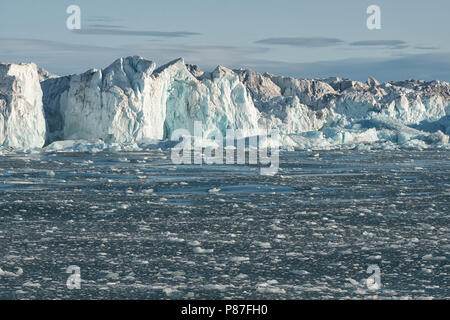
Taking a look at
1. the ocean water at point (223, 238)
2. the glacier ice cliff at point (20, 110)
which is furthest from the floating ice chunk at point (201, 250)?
the glacier ice cliff at point (20, 110)

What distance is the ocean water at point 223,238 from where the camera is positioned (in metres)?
6.51

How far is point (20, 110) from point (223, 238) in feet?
79.4

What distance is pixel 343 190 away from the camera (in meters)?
15.4

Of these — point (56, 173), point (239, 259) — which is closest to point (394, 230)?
point (239, 259)

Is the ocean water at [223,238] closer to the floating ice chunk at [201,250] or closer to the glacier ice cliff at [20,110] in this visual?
the floating ice chunk at [201,250]

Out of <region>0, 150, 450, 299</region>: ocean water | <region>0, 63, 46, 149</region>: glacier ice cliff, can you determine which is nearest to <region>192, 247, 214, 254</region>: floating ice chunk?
<region>0, 150, 450, 299</region>: ocean water

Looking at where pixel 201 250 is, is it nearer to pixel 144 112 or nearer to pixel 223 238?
pixel 223 238

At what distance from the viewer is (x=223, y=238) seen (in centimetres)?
910

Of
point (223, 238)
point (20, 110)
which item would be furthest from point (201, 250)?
point (20, 110)

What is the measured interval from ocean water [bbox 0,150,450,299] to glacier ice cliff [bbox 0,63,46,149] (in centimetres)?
1417

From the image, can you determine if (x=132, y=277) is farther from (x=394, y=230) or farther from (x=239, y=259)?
(x=394, y=230)

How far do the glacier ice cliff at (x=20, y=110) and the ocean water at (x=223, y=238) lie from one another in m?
14.2

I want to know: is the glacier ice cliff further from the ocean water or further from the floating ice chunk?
the floating ice chunk

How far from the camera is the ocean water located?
256 inches
